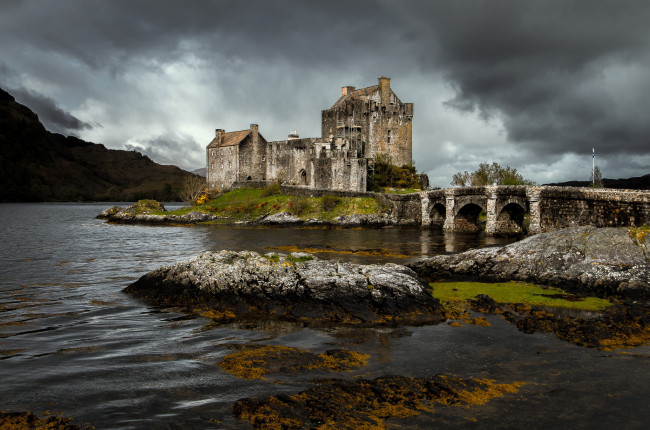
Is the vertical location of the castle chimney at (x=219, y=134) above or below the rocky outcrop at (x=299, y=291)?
above

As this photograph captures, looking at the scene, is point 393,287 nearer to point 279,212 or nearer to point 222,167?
point 279,212

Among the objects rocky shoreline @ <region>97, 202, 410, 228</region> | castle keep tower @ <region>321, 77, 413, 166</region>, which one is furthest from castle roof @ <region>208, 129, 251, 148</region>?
rocky shoreline @ <region>97, 202, 410, 228</region>

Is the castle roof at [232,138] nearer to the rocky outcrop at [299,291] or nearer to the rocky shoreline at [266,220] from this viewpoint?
the rocky shoreline at [266,220]

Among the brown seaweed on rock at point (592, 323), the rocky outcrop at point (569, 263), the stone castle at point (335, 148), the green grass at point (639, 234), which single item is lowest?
the brown seaweed on rock at point (592, 323)

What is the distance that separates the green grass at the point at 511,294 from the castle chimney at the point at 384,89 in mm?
55215

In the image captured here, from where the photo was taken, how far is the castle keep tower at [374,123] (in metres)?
65.8

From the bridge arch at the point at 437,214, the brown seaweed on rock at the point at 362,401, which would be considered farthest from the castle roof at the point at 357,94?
the brown seaweed on rock at the point at 362,401

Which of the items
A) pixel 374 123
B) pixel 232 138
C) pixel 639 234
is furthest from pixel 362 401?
pixel 232 138

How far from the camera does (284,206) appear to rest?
58.0m

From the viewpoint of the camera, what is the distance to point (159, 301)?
14070mm

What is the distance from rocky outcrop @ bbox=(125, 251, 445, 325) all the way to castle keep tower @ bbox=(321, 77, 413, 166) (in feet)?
171

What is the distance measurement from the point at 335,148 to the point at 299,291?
50528 mm

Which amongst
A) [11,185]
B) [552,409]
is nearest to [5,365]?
[552,409]

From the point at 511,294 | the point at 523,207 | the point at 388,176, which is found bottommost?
the point at 511,294
